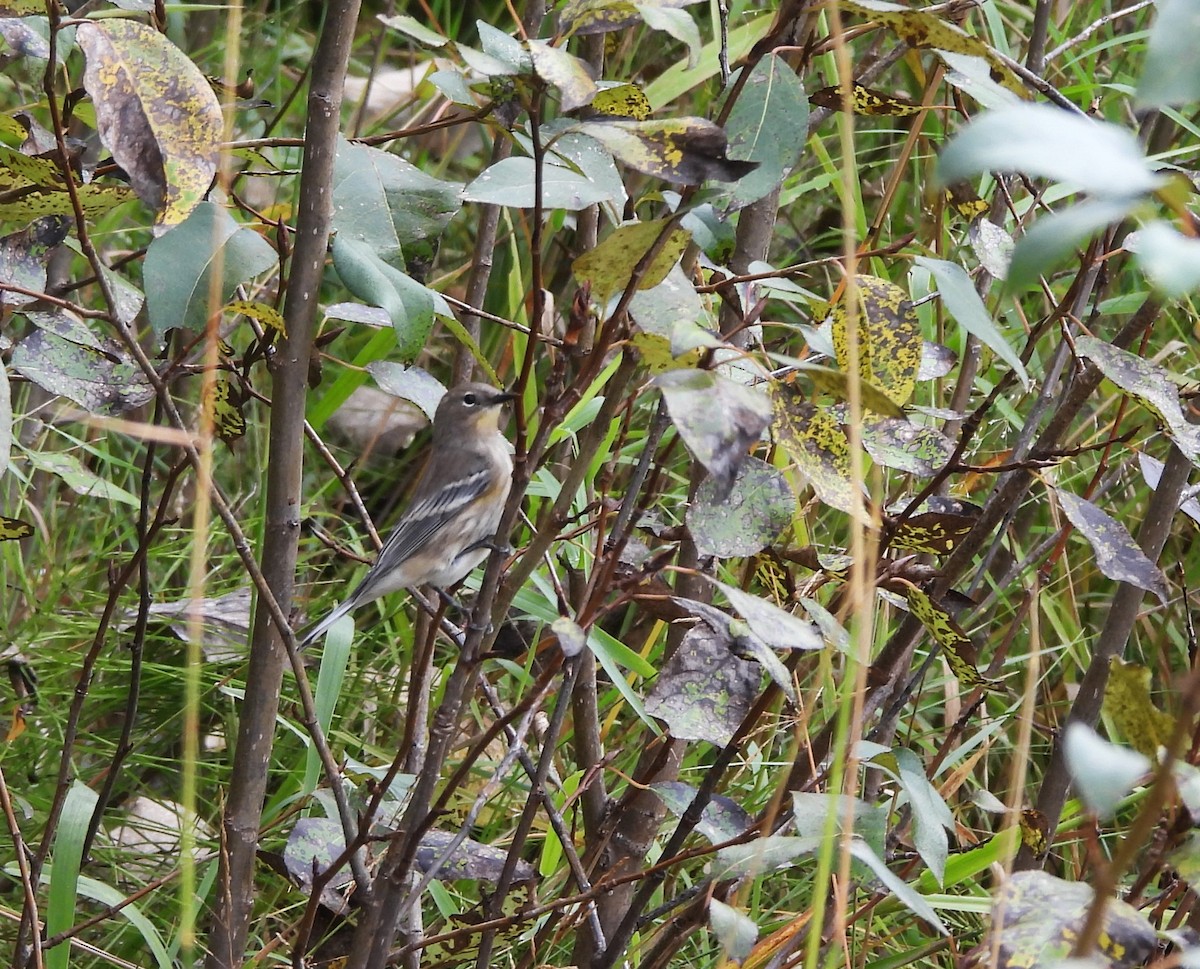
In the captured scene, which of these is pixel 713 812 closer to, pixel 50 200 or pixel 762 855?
pixel 762 855

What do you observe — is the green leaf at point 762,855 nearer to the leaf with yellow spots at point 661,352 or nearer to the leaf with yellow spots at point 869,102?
the leaf with yellow spots at point 661,352

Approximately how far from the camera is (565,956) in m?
2.39

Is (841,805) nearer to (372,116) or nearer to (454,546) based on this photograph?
(454,546)

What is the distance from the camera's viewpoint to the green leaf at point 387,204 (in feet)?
4.53

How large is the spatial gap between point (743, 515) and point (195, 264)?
59cm

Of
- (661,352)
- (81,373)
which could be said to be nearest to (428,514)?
(81,373)

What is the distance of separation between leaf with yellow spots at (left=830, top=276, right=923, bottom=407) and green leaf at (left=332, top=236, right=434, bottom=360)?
1.36 ft

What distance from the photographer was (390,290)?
133 cm

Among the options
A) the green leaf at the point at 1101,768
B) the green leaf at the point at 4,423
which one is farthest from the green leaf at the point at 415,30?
the green leaf at the point at 1101,768

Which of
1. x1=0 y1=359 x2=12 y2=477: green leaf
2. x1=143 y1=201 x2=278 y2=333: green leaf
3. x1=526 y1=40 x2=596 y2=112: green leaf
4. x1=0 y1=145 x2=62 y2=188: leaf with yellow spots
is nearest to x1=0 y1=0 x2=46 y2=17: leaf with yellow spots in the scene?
x1=0 y1=145 x2=62 y2=188: leaf with yellow spots

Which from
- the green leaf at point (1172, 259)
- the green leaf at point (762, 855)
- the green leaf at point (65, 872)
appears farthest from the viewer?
the green leaf at point (65, 872)

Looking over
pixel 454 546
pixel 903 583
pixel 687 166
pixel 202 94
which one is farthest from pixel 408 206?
pixel 454 546

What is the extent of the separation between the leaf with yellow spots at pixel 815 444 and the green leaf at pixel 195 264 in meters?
0.54

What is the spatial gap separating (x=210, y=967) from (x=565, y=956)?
820mm
